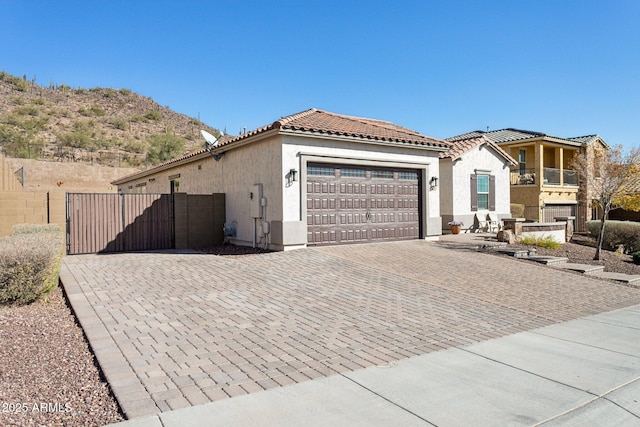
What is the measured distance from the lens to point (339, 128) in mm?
15078

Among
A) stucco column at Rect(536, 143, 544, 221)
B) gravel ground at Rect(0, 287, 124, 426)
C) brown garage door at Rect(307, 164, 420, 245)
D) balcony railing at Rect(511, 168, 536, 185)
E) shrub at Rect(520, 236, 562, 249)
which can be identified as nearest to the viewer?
gravel ground at Rect(0, 287, 124, 426)

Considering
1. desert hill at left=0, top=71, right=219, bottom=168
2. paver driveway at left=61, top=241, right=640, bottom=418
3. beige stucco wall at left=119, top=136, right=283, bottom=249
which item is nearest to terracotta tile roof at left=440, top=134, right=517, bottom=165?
paver driveway at left=61, top=241, right=640, bottom=418

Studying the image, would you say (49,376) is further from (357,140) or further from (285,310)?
(357,140)

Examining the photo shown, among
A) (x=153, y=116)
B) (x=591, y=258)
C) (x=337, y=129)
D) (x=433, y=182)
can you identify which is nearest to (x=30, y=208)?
(x=337, y=129)

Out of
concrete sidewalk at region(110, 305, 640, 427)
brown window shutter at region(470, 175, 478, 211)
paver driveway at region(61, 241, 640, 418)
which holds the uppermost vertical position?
brown window shutter at region(470, 175, 478, 211)

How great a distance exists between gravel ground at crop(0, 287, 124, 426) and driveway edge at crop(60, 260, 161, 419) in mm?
78

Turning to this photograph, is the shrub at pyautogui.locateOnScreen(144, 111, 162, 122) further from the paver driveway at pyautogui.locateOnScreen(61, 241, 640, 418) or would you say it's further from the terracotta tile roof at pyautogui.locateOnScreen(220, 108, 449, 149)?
the paver driveway at pyautogui.locateOnScreen(61, 241, 640, 418)

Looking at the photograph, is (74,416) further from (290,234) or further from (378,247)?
(378,247)

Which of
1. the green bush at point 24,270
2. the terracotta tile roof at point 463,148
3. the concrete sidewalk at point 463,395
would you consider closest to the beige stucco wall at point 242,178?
the green bush at point 24,270

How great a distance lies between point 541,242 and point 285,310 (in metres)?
12.5

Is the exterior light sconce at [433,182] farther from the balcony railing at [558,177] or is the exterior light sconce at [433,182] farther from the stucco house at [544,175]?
the balcony railing at [558,177]

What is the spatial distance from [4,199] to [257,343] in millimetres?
11183

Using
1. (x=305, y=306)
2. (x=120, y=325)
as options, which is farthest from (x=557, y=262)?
(x=120, y=325)

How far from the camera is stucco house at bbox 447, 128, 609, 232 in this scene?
27578mm
